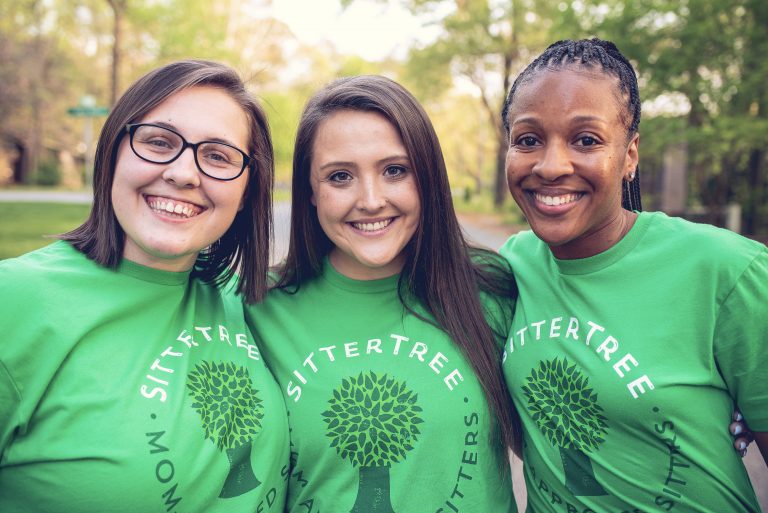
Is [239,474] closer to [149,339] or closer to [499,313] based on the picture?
[149,339]

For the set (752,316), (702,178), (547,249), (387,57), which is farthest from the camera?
(387,57)

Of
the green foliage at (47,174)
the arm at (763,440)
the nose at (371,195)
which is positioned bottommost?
the arm at (763,440)

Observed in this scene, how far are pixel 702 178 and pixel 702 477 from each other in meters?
13.4

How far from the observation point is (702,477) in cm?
188

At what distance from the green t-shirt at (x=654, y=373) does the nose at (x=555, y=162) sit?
33cm

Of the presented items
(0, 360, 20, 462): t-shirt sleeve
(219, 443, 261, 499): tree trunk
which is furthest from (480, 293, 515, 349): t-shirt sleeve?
(0, 360, 20, 462): t-shirt sleeve

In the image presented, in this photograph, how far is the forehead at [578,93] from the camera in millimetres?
2014

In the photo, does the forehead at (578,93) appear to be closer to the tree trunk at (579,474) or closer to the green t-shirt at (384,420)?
the green t-shirt at (384,420)

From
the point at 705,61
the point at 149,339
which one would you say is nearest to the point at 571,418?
the point at 149,339

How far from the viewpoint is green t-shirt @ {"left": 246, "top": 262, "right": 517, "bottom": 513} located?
2148 mm

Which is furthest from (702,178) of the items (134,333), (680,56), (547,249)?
(134,333)

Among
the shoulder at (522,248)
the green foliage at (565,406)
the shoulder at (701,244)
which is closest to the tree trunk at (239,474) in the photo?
the green foliage at (565,406)

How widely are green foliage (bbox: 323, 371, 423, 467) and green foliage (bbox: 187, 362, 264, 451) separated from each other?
0.28 m

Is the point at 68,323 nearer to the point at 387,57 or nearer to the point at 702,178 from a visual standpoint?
the point at 702,178
